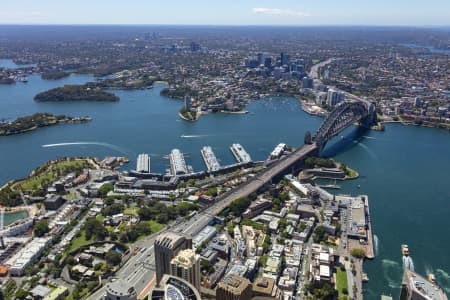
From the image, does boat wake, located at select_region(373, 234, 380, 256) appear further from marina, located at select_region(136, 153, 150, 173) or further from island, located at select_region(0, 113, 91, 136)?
island, located at select_region(0, 113, 91, 136)

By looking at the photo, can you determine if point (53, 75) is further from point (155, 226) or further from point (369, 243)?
point (369, 243)

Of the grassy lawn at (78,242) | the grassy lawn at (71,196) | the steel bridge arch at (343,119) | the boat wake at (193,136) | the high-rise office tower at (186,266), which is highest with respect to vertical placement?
the high-rise office tower at (186,266)

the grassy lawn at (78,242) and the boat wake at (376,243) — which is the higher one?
the boat wake at (376,243)

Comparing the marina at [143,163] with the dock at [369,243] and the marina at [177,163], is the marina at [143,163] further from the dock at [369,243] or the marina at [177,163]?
the dock at [369,243]

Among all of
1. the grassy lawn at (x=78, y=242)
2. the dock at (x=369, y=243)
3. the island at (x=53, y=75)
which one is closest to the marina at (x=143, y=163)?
the grassy lawn at (x=78, y=242)

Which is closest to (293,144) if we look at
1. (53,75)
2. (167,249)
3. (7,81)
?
(167,249)

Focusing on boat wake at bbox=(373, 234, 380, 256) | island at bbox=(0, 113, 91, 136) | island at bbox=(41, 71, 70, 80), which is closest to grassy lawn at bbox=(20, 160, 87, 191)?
island at bbox=(0, 113, 91, 136)
